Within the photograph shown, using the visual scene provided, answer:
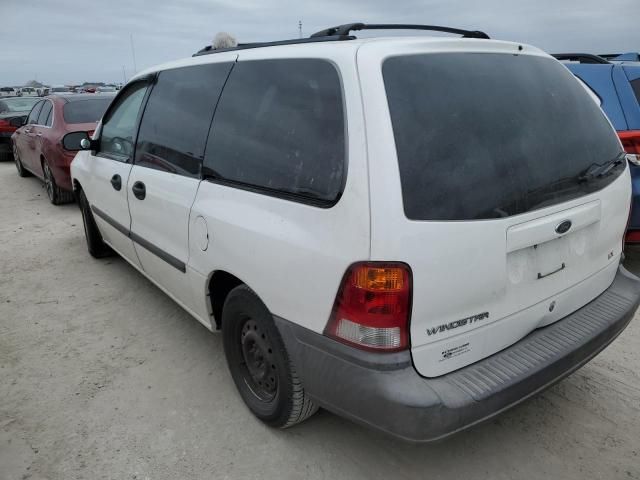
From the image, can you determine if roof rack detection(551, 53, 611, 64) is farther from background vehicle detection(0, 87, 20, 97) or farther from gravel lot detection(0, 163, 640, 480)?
background vehicle detection(0, 87, 20, 97)

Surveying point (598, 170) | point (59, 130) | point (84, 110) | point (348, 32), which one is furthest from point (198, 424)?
point (84, 110)

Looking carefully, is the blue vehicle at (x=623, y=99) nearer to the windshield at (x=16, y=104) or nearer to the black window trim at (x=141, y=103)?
the black window trim at (x=141, y=103)

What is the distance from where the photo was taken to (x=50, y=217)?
22.3ft

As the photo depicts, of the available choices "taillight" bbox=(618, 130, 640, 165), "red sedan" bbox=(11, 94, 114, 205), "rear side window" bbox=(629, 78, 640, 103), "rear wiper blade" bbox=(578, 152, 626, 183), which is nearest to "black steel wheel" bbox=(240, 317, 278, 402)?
"rear wiper blade" bbox=(578, 152, 626, 183)

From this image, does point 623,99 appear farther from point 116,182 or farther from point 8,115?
point 8,115

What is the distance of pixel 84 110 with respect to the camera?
7.19 m

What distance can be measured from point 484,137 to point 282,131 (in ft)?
2.66

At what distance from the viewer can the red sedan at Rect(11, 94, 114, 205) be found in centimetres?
686

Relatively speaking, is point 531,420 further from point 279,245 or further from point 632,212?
point 632,212

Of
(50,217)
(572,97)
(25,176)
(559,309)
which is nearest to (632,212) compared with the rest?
(572,97)

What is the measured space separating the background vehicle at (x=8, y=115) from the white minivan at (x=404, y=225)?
11.6m

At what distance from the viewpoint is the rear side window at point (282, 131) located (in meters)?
1.86

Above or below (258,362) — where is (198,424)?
below

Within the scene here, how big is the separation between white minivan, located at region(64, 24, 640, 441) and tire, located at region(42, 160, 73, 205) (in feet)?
18.1
